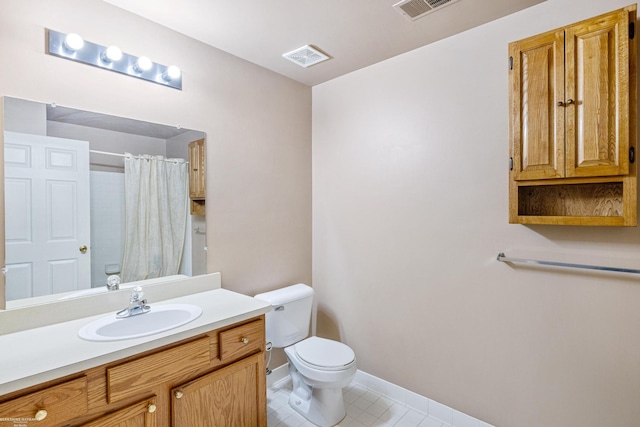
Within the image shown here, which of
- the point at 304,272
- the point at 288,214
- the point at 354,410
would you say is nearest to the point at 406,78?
the point at 288,214

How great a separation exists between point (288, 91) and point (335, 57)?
0.51 m

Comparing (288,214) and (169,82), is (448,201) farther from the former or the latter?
(169,82)

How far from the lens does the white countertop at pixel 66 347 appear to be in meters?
1.01

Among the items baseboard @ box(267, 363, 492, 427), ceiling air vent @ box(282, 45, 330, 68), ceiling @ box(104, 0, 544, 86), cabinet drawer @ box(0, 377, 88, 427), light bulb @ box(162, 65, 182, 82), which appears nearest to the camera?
cabinet drawer @ box(0, 377, 88, 427)

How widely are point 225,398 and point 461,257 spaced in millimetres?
1510

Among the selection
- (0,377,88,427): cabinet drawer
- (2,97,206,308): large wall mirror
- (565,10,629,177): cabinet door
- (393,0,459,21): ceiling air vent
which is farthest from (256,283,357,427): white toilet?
(393,0,459,21): ceiling air vent

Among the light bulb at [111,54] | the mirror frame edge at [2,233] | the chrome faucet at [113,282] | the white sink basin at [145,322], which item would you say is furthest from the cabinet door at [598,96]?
the mirror frame edge at [2,233]

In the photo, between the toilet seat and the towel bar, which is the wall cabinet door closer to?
the towel bar

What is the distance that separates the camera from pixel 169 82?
1877mm

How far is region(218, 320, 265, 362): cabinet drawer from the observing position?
4.97ft

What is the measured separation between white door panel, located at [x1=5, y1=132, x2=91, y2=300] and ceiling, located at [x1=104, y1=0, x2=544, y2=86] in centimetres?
83

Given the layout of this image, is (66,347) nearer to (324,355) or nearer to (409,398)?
(324,355)

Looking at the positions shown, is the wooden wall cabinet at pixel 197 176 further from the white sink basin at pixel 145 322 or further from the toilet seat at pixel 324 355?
the toilet seat at pixel 324 355

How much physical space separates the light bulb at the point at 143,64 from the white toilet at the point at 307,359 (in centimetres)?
152
